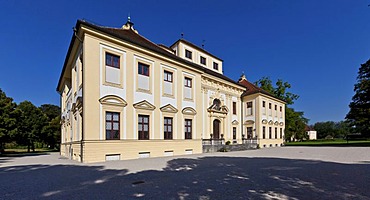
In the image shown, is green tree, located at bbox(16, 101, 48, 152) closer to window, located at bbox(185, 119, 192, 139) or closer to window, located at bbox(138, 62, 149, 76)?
window, located at bbox(138, 62, 149, 76)

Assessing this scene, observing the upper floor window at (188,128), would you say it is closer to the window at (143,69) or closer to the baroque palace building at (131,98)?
the baroque palace building at (131,98)

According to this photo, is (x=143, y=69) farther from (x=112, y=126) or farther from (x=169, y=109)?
(x=112, y=126)

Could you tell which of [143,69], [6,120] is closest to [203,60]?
[143,69]

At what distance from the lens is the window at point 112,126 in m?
14.4

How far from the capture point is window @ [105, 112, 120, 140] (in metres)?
14.4

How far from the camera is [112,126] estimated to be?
14.7 metres

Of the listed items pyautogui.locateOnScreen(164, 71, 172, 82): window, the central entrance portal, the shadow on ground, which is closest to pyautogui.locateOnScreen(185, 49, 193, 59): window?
pyautogui.locateOnScreen(164, 71, 172, 82): window

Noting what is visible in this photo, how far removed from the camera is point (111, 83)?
48.8ft

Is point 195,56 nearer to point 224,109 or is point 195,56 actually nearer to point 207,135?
point 224,109

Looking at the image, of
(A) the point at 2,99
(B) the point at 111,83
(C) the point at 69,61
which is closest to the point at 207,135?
(B) the point at 111,83

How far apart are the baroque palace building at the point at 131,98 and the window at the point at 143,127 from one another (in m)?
0.07

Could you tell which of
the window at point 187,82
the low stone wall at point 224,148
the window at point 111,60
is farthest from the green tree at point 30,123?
the low stone wall at point 224,148

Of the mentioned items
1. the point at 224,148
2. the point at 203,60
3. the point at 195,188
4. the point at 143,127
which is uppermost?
the point at 203,60

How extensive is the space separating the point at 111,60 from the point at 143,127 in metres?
5.40
